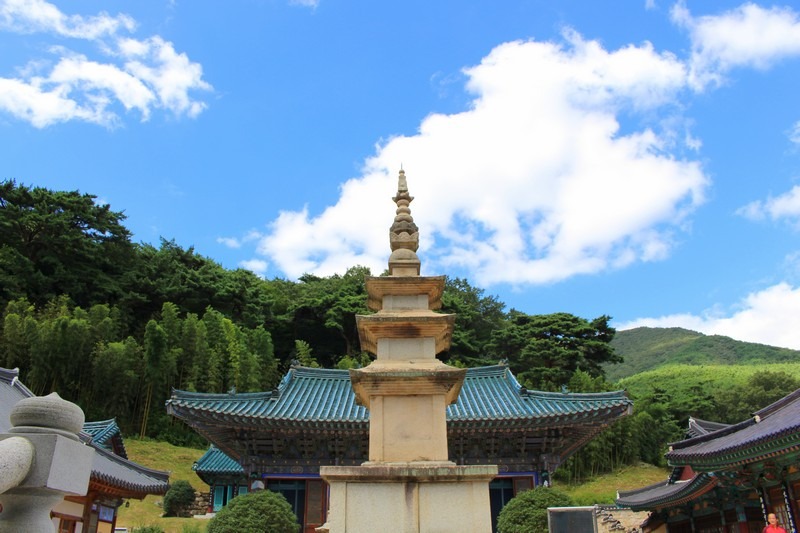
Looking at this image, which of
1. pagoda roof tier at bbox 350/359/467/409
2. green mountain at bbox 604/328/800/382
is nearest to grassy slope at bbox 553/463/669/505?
pagoda roof tier at bbox 350/359/467/409

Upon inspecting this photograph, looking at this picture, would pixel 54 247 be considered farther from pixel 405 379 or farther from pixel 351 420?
pixel 405 379

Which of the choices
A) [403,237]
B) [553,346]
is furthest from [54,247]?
[403,237]

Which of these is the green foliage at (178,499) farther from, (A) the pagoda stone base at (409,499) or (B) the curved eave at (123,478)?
(A) the pagoda stone base at (409,499)

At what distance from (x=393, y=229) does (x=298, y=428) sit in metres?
7.78

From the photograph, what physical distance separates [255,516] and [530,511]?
244 inches

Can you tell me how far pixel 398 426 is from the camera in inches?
331

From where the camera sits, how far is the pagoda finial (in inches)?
384

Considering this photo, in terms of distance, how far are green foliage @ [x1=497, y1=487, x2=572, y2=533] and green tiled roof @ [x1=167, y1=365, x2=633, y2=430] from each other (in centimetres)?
212

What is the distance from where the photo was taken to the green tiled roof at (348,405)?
15.3m

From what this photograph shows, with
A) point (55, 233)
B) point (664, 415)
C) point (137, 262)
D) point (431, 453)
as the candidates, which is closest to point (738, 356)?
point (664, 415)

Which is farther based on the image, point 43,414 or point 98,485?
point 98,485

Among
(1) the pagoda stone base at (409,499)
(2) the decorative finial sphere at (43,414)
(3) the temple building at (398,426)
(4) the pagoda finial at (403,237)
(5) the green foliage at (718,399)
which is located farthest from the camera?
(5) the green foliage at (718,399)

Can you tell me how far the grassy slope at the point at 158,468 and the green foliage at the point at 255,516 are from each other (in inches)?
363

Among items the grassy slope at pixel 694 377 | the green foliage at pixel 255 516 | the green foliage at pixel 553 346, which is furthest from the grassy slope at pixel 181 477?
the grassy slope at pixel 694 377
